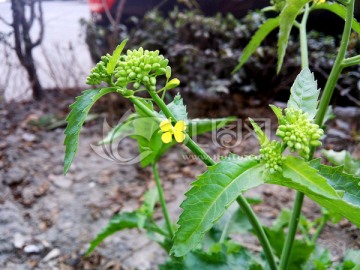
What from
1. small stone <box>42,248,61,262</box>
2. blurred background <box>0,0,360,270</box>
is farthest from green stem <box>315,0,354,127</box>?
small stone <box>42,248,61,262</box>

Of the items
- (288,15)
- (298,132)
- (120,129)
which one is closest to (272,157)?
(298,132)

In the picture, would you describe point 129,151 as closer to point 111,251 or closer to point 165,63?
point 111,251

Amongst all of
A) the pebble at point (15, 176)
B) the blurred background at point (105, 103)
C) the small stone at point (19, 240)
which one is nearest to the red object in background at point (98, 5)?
the blurred background at point (105, 103)

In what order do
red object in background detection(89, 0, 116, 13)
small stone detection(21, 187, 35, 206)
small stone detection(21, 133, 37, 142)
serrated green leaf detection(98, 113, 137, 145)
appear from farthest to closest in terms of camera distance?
red object in background detection(89, 0, 116, 13) < small stone detection(21, 133, 37, 142) < small stone detection(21, 187, 35, 206) < serrated green leaf detection(98, 113, 137, 145)

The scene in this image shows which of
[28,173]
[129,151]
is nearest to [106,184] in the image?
[129,151]

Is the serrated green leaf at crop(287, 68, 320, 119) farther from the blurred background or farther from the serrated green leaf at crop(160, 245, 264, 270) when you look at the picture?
the blurred background

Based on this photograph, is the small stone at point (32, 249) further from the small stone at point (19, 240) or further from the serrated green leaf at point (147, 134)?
the serrated green leaf at point (147, 134)

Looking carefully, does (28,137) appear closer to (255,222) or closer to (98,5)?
(98,5)
